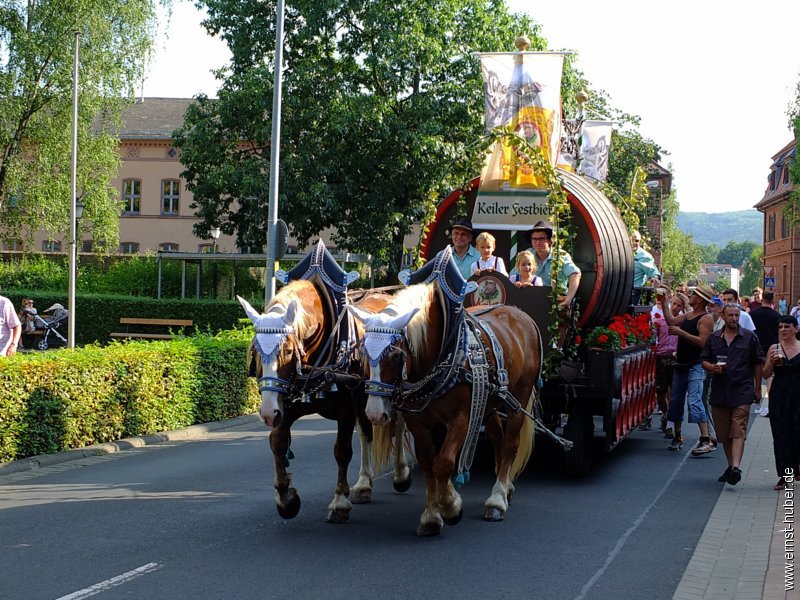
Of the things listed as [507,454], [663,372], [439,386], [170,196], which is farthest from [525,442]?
[170,196]

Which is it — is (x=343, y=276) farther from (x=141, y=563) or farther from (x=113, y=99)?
(x=113, y=99)

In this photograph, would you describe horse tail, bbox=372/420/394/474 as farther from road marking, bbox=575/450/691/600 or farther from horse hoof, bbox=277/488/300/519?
road marking, bbox=575/450/691/600

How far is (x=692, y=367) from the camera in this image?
446 inches

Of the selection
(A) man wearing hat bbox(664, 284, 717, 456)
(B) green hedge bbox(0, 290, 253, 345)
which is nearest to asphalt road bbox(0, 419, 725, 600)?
(A) man wearing hat bbox(664, 284, 717, 456)

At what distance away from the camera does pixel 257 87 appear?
88.2ft

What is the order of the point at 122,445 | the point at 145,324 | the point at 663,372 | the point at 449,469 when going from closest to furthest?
the point at 449,469 → the point at 122,445 → the point at 663,372 → the point at 145,324

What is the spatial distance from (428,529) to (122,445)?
5.50 m

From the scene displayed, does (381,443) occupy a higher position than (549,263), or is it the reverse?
(549,263)

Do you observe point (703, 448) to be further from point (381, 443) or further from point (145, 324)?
point (145, 324)

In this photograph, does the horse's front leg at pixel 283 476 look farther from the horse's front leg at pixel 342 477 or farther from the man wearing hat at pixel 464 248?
the man wearing hat at pixel 464 248

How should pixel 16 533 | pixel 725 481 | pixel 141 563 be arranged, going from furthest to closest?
1. pixel 725 481
2. pixel 16 533
3. pixel 141 563

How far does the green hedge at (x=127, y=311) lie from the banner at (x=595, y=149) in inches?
651

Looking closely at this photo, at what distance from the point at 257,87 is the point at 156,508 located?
20.8 meters

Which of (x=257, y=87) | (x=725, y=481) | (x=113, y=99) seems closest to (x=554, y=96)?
(x=725, y=481)
